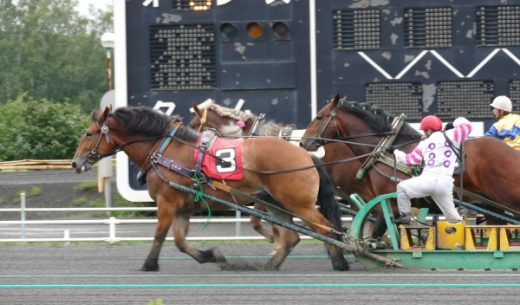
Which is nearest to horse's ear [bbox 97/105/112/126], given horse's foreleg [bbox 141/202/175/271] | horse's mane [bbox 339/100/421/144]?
horse's foreleg [bbox 141/202/175/271]

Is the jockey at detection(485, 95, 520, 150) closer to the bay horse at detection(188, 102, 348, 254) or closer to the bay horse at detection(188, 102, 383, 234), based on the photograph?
the bay horse at detection(188, 102, 383, 234)

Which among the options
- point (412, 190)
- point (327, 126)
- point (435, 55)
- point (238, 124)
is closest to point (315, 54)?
point (435, 55)

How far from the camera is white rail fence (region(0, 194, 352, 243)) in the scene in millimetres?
18891

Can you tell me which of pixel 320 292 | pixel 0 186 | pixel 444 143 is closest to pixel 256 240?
pixel 444 143

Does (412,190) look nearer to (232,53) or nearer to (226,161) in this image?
(226,161)

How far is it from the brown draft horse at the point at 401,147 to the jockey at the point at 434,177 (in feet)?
2.45

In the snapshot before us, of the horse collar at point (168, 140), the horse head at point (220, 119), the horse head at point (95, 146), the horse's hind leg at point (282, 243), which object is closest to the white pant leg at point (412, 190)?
the horse's hind leg at point (282, 243)

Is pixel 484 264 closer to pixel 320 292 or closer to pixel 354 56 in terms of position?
pixel 320 292

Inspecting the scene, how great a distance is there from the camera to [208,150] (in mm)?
14648

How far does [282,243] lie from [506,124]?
298 centimetres

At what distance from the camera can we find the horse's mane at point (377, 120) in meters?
15.5

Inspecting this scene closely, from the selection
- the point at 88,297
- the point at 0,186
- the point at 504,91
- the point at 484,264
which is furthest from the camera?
the point at 0,186

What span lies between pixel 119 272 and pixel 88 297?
231 cm

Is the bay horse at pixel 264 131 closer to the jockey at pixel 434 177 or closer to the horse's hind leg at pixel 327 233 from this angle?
the horse's hind leg at pixel 327 233
